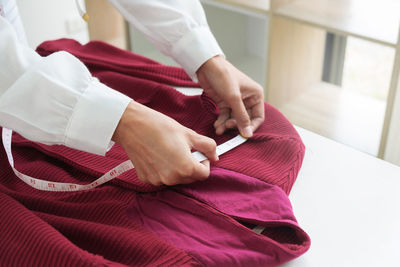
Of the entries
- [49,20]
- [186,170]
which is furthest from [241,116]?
[49,20]

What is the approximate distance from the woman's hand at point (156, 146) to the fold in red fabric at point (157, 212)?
5 cm

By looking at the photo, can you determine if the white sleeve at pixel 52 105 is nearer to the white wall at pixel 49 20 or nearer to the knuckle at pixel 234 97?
the knuckle at pixel 234 97

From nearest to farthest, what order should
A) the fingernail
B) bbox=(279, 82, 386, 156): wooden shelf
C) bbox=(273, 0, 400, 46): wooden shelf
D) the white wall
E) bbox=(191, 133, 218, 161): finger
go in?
bbox=(191, 133, 218, 161): finger
the fingernail
bbox=(273, 0, 400, 46): wooden shelf
bbox=(279, 82, 386, 156): wooden shelf
the white wall

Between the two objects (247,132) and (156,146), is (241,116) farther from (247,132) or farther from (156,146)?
(156,146)

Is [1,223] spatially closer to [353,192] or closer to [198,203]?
[198,203]

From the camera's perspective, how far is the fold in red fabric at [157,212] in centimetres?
77

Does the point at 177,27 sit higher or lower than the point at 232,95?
higher

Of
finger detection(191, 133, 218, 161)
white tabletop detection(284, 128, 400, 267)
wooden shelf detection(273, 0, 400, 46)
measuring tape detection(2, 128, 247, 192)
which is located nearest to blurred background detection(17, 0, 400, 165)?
wooden shelf detection(273, 0, 400, 46)

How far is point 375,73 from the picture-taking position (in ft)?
7.65

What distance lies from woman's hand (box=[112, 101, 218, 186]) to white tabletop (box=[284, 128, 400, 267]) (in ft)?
0.77

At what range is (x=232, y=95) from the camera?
41.7 inches

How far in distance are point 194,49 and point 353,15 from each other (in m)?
0.96

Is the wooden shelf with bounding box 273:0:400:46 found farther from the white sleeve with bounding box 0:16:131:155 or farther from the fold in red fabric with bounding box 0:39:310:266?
the white sleeve with bounding box 0:16:131:155

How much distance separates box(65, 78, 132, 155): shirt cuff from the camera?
0.84 m
